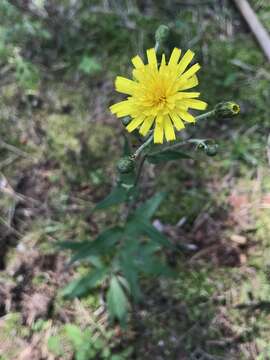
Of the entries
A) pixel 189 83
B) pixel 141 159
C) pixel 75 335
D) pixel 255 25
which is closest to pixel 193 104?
pixel 189 83

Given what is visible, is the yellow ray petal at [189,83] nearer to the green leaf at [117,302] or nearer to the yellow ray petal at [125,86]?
the yellow ray petal at [125,86]

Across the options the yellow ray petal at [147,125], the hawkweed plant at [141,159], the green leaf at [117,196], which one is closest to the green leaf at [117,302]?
the hawkweed plant at [141,159]

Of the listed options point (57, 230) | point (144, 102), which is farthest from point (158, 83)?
point (57, 230)

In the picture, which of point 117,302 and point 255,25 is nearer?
point 117,302

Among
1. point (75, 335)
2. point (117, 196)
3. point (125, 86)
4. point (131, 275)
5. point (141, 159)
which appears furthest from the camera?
point (75, 335)

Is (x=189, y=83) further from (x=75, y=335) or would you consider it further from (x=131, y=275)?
(x=75, y=335)
